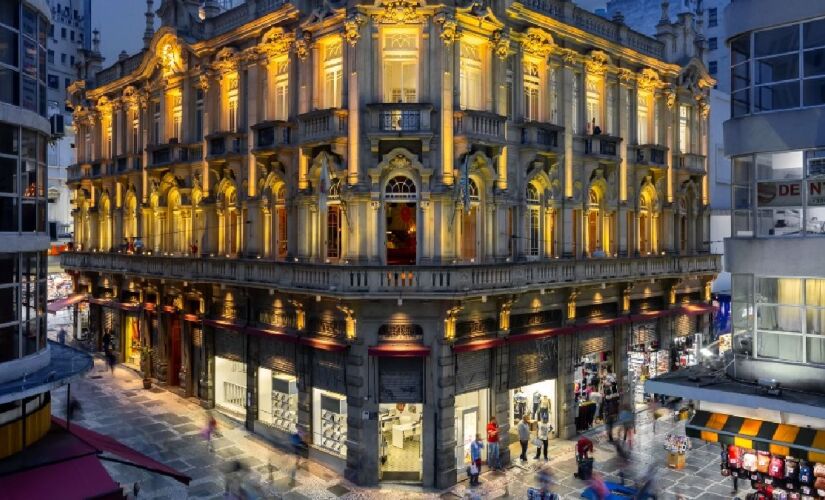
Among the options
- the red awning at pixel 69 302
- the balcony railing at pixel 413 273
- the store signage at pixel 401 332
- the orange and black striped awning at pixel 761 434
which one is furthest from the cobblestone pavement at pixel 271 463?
the red awning at pixel 69 302

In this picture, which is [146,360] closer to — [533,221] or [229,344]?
[229,344]

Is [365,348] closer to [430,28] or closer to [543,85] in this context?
[430,28]

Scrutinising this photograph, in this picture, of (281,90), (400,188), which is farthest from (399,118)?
(281,90)

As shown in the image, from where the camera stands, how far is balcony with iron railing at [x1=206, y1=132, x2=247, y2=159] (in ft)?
95.8

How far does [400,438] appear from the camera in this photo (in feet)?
75.6

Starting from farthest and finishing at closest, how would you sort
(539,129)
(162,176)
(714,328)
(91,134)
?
(91,134) → (714,328) → (162,176) → (539,129)

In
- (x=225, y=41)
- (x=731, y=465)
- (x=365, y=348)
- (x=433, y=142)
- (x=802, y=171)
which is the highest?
(x=225, y=41)

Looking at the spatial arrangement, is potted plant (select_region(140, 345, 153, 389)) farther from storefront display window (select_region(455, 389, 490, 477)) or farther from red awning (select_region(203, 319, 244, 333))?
storefront display window (select_region(455, 389, 490, 477))

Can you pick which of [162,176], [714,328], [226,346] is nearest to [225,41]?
[162,176]

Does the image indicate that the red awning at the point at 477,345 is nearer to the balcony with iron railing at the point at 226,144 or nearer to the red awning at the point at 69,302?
the balcony with iron railing at the point at 226,144

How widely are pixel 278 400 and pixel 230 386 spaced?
14.2 feet

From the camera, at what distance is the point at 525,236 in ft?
87.7

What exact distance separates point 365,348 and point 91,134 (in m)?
29.8

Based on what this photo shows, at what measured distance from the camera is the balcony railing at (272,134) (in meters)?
26.2
